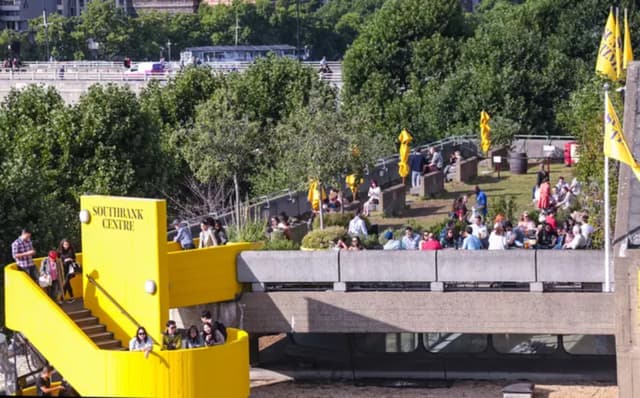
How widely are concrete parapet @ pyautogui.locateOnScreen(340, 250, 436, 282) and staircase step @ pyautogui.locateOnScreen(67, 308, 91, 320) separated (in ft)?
15.9

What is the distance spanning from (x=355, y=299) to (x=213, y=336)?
12.1ft

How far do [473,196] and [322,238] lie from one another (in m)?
14.7

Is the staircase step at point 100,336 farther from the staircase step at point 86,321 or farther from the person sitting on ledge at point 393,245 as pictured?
the person sitting on ledge at point 393,245

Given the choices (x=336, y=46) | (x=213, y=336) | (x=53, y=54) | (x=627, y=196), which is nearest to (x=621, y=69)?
(x=627, y=196)

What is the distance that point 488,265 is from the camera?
108 ft

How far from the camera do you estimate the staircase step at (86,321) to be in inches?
1265

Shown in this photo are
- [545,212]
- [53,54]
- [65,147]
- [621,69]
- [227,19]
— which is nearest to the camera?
[545,212]

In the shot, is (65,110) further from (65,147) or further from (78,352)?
(78,352)

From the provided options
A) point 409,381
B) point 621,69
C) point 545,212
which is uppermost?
point 621,69

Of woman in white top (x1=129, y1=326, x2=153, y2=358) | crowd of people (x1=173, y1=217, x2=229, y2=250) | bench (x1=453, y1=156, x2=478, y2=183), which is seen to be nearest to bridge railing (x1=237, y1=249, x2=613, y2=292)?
crowd of people (x1=173, y1=217, x2=229, y2=250)

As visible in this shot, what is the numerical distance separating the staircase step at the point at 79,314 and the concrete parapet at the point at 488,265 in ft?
21.5

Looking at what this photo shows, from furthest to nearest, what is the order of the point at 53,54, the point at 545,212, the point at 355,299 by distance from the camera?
the point at 53,54
the point at 545,212
the point at 355,299

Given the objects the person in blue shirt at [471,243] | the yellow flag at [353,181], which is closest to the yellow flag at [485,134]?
the yellow flag at [353,181]

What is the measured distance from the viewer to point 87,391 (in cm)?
3069
